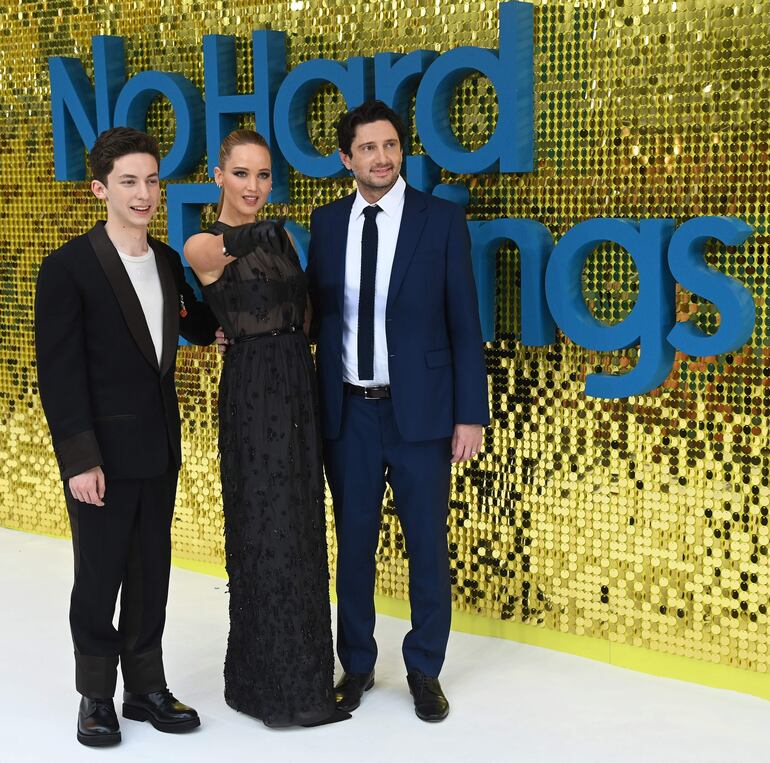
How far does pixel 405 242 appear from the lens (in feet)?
12.1

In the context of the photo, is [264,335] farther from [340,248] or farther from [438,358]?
[438,358]

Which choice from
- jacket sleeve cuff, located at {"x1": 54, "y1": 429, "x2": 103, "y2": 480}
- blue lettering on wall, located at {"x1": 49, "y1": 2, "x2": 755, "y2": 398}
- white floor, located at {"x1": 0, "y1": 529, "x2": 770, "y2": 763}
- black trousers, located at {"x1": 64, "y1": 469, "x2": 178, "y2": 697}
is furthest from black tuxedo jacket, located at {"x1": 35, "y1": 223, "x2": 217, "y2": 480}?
blue lettering on wall, located at {"x1": 49, "y1": 2, "x2": 755, "y2": 398}

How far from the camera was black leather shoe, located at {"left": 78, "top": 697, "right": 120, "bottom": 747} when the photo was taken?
3596 mm

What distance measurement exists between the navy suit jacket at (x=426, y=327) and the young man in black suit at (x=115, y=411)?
47cm

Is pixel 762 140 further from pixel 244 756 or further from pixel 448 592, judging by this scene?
pixel 244 756

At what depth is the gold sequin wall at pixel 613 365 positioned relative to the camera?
380 centimetres

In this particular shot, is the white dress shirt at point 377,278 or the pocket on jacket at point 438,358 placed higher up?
the white dress shirt at point 377,278

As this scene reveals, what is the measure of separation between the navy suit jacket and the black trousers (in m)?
0.61

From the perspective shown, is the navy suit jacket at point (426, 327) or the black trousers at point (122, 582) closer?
the black trousers at point (122, 582)

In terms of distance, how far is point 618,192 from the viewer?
158 inches

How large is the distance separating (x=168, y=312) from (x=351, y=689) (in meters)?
1.29

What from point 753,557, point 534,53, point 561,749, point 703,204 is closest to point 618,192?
point 703,204

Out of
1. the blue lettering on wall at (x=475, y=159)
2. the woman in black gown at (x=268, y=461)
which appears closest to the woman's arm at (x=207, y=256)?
the woman in black gown at (x=268, y=461)

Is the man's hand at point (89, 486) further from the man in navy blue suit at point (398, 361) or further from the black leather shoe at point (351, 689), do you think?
the black leather shoe at point (351, 689)
